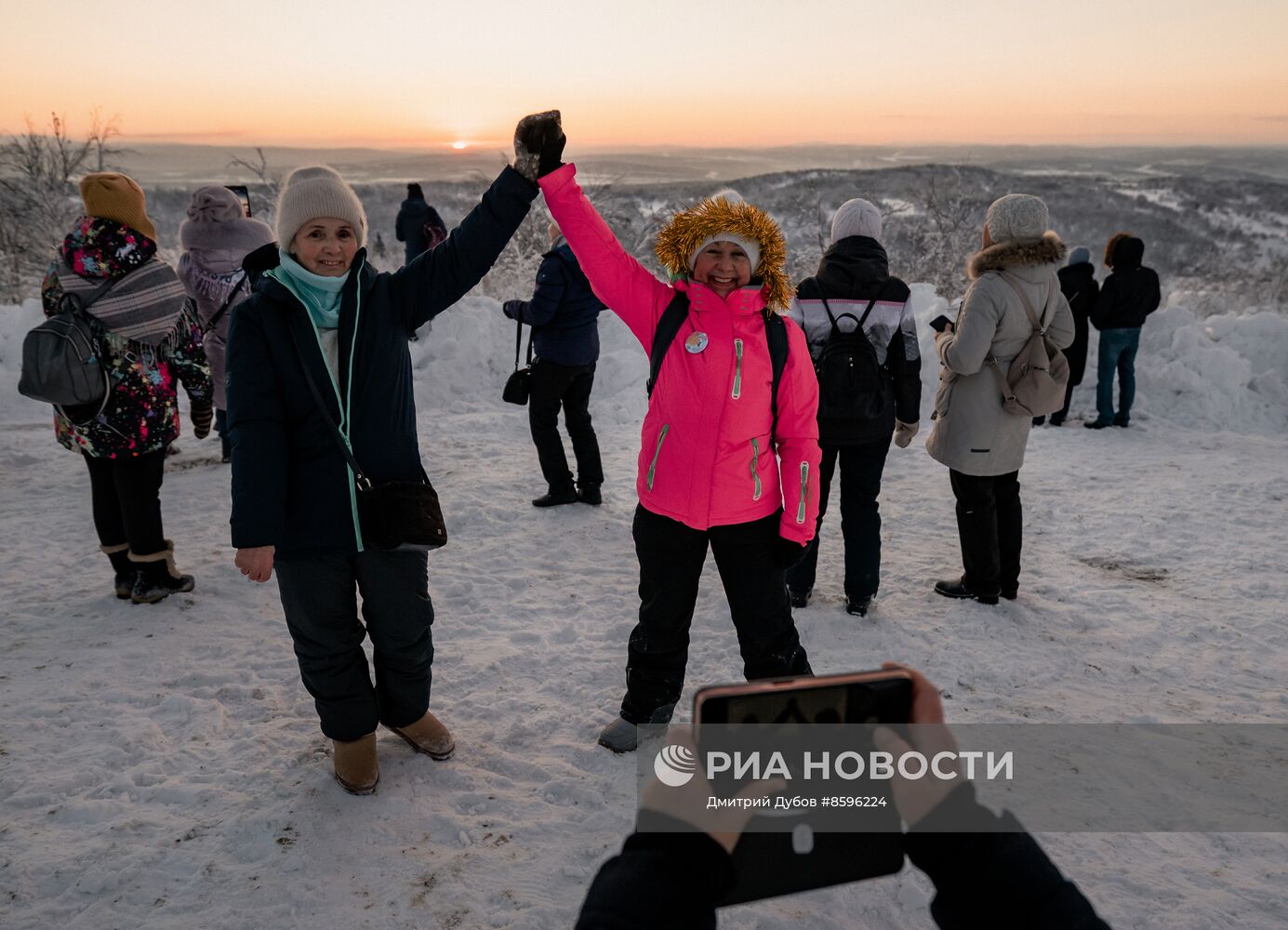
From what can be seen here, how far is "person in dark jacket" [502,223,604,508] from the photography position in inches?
213

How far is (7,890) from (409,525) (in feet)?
5.53

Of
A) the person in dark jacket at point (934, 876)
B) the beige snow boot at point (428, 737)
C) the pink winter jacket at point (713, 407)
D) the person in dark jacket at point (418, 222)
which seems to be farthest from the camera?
the person in dark jacket at point (418, 222)

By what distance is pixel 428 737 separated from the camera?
3102mm

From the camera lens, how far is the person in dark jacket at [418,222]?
36.8 feet

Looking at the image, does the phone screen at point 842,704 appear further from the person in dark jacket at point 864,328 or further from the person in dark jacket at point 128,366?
the person in dark jacket at point 128,366

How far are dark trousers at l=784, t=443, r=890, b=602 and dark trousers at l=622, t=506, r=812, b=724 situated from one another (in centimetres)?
114

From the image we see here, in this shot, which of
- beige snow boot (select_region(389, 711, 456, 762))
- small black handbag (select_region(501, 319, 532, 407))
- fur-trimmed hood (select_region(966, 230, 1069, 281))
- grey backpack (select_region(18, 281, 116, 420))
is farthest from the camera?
small black handbag (select_region(501, 319, 532, 407))

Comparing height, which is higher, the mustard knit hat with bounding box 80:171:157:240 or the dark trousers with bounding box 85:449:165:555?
the mustard knit hat with bounding box 80:171:157:240

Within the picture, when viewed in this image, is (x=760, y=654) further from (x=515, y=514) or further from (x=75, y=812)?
(x=515, y=514)

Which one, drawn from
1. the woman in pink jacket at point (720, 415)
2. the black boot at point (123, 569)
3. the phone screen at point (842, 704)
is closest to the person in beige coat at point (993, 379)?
the woman in pink jacket at point (720, 415)

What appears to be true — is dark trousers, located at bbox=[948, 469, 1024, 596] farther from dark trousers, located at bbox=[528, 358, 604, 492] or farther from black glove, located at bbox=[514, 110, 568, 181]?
black glove, located at bbox=[514, 110, 568, 181]

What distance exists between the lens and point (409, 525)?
8.51 ft

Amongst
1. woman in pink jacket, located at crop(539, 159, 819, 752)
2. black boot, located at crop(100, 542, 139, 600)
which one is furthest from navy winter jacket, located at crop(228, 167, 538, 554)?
black boot, located at crop(100, 542, 139, 600)

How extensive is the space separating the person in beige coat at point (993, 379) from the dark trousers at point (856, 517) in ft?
1.62
